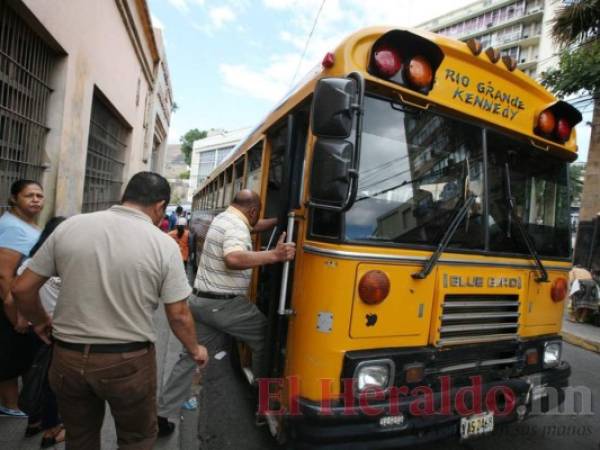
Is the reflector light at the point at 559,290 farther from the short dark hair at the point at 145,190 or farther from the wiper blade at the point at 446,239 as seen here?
the short dark hair at the point at 145,190

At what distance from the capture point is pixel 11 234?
8.16 ft

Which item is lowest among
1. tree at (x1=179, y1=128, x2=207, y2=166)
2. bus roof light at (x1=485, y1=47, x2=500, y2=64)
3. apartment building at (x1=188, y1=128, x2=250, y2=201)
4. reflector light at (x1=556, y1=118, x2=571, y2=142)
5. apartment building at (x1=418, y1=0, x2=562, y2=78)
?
reflector light at (x1=556, y1=118, x2=571, y2=142)

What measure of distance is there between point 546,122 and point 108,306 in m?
3.13

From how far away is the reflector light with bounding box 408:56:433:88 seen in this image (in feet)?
7.95

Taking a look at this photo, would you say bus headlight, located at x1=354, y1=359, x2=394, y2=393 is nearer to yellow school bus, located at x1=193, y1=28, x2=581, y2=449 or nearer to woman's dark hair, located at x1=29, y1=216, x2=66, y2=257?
yellow school bus, located at x1=193, y1=28, x2=581, y2=449

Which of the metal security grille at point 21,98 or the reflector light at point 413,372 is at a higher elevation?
the metal security grille at point 21,98

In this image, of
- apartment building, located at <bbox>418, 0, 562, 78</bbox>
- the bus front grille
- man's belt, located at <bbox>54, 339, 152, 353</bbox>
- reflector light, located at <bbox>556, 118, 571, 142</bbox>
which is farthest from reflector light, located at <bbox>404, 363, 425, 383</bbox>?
apartment building, located at <bbox>418, 0, 562, 78</bbox>

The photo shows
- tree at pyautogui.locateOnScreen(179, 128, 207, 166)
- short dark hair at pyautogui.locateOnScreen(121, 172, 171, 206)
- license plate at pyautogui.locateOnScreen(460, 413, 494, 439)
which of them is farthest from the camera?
tree at pyautogui.locateOnScreen(179, 128, 207, 166)

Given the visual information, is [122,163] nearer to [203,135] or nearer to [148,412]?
[148,412]

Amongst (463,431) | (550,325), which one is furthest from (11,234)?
(550,325)

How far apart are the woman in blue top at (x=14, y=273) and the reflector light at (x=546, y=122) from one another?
355cm

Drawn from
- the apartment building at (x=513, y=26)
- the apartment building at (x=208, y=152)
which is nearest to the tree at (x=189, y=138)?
the apartment building at (x=208, y=152)

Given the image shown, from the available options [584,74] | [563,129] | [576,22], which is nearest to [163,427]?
[563,129]

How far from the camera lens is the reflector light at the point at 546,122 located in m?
3.00
